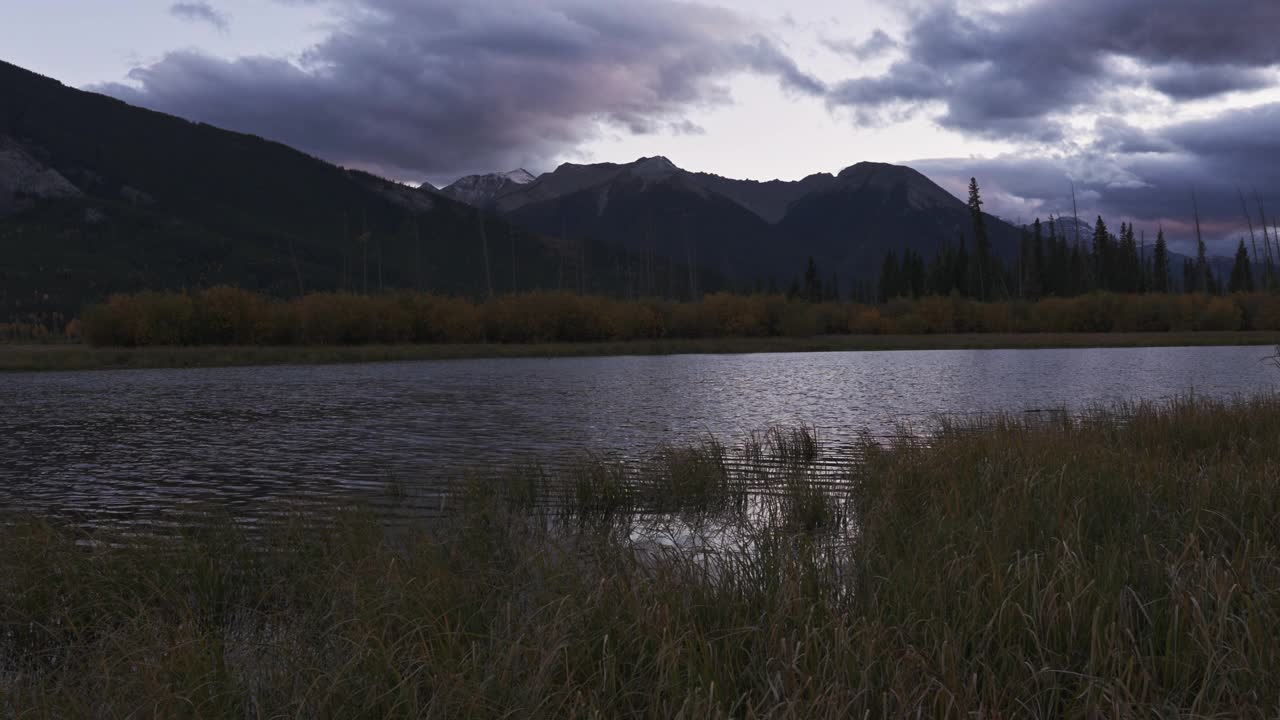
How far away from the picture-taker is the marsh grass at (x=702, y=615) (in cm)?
382

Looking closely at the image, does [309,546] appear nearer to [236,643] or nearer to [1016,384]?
[236,643]

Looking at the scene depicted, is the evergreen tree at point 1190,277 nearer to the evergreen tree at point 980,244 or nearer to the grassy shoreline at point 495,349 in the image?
the evergreen tree at point 980,244

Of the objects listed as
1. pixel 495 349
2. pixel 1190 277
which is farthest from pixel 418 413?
pixel 1190 277

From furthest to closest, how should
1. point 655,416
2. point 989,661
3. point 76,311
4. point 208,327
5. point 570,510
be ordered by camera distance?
point 76,311
point 208,327
point 655,416
point 570,510
point 989,661

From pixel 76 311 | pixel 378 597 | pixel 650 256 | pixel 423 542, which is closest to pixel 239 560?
pixel 423 542

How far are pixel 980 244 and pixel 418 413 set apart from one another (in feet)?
322

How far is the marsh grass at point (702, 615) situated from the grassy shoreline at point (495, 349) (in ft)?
177

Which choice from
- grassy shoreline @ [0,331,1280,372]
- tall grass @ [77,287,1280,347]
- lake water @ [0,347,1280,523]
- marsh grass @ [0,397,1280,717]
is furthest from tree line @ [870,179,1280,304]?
marsh grass @ [0,397,1280,717]

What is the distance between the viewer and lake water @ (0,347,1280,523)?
14508mm

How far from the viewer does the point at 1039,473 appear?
807 centimetres

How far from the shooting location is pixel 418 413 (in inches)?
1029

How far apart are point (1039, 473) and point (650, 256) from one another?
334 feet

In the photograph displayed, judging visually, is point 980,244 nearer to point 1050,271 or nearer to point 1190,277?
point 1050,271

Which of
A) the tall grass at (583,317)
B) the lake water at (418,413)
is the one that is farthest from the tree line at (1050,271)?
the lake water at (418,413)
